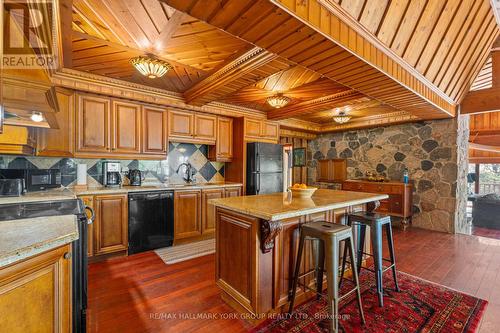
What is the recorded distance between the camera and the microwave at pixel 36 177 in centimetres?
282

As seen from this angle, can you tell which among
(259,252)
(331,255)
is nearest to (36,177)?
(259,252)

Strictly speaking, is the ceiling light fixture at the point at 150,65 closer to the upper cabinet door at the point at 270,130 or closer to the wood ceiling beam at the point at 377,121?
the upper cabinet door at the point at 270,130

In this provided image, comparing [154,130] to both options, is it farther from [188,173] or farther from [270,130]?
[270,130]

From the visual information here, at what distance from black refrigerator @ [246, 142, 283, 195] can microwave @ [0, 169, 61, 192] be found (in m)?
2.89

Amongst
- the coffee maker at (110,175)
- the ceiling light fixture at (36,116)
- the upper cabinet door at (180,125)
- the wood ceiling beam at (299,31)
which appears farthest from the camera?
the upper cabinet door at (180,125)

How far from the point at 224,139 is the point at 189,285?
2.73 meters

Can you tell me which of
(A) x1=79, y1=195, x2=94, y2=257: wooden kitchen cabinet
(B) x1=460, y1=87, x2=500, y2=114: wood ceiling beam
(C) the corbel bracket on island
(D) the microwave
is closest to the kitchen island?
(C) the corbel bracket on island

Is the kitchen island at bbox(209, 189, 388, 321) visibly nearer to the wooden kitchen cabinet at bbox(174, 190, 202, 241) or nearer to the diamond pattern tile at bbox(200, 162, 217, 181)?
the wooden kitchen cabinet at bbox(174, 190, 202, 241)

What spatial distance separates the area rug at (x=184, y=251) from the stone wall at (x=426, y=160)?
430cm

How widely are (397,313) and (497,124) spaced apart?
629cm

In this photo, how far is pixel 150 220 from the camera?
3307 mm

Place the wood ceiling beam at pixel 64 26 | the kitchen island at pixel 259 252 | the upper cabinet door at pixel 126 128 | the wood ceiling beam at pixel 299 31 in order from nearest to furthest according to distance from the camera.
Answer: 1. the wood ceiling beam at pixel 299 31
2. the wood ceiling beam at pixel 64 26
3. the kitchen island at pixel 259 252
4. the upper cabinet door at pixel 126 128

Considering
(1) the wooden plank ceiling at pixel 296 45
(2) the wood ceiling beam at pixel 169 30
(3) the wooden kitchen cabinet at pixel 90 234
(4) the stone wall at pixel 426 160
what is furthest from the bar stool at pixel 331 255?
(4) the stone wall at pixel 426 160

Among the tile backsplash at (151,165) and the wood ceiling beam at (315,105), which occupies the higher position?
the wood ceiling beam at (315,105)
